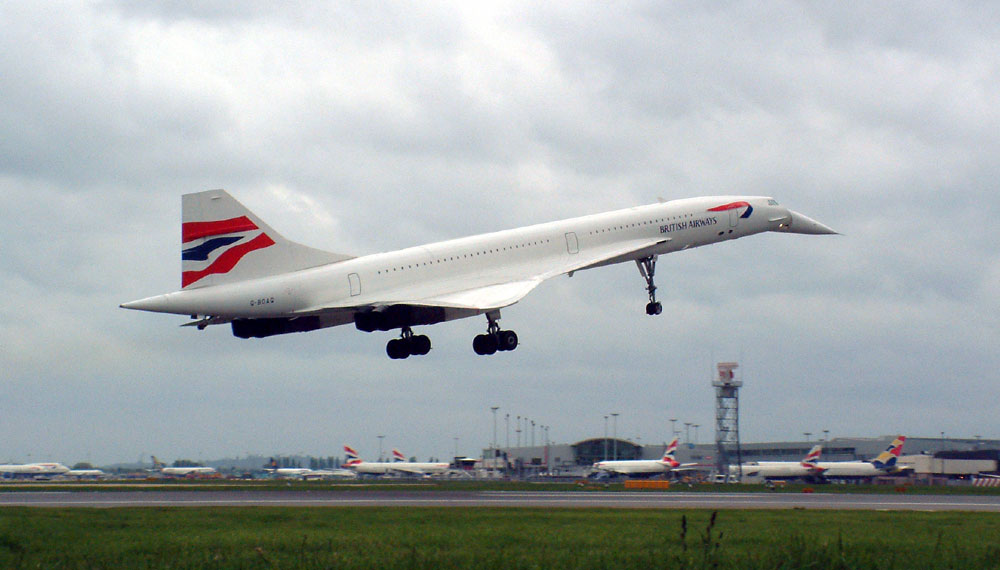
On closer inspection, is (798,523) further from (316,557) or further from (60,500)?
(60,500)

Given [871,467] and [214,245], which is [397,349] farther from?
[871,467]

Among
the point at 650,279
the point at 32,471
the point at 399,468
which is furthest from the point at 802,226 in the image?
the point at 32,471

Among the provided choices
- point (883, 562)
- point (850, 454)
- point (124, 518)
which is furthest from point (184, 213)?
point (850, 454)

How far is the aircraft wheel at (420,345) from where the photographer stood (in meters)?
27.9

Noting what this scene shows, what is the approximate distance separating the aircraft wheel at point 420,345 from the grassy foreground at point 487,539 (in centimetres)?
437

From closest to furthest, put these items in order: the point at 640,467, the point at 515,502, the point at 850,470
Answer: the point at 515,502 < the point at 850,470 < the point at 640,467

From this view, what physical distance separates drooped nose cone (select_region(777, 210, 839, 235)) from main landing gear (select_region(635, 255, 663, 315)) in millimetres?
6301

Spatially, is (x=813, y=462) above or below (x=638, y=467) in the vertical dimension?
above

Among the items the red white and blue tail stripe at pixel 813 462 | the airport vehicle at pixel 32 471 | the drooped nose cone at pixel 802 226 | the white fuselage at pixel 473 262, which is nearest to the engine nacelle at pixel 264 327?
the white fuselage at pixel 473 262

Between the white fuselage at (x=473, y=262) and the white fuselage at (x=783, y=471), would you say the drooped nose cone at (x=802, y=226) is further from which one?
the white fuselage at (x=783, y=471)

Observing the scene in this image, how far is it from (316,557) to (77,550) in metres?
4.71

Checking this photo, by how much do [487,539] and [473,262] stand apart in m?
10.6

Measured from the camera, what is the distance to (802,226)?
118 ft

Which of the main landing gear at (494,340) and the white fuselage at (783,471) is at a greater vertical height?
the main landing gear at (494,340)
